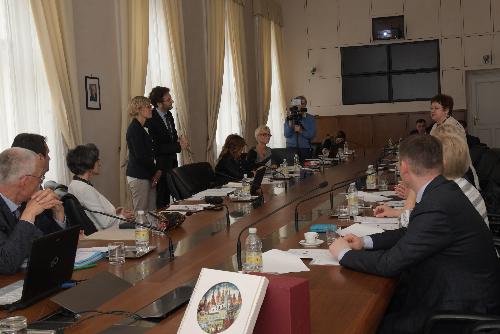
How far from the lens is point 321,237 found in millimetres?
3215

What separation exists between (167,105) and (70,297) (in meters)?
4.91

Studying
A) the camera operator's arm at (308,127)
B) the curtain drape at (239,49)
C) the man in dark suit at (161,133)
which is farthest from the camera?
the curtain drape at (239,49)

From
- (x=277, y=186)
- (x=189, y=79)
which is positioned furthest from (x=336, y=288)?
(x=189, y=79)

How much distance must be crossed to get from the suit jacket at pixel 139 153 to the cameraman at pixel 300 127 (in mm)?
3739

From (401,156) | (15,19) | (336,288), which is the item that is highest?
(15,19)

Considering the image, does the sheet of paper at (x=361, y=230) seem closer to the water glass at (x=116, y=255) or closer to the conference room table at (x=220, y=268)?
the conference room table at (x=220, y=268)

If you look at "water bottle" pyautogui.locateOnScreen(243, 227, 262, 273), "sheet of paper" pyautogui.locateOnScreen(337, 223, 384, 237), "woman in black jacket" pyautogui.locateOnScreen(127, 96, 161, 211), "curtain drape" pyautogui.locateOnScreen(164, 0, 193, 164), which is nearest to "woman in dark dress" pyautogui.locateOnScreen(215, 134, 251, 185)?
"woman in black jacket" pyautogui.locateOnScreen(127, 96, 161, 211)

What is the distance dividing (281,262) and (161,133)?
4440 millimetres

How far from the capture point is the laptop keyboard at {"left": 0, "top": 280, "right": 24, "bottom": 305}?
88.0 inches

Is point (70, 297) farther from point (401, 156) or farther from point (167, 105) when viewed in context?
point (167, 105)

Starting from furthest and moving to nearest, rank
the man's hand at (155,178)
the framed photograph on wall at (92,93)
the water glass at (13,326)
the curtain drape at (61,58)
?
the man's hand at (155,178), the framed photograph on wall at (92,93), the curtain drape at (61,58), the water glass at (13,326)

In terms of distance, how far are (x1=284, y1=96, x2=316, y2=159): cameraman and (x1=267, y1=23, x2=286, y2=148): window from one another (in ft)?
10.7

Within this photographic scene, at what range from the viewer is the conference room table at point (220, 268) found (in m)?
1.97

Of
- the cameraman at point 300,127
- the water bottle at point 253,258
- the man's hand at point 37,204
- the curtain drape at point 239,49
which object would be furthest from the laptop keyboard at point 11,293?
the curtain drape at point 239,49
